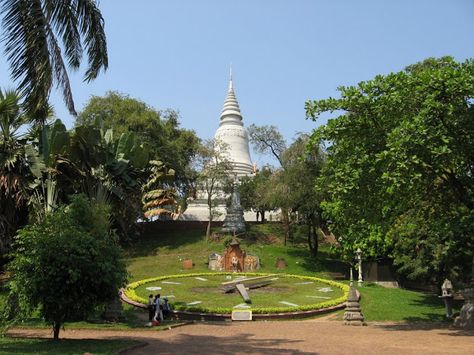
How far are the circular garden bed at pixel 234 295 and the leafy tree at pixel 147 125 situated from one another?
48.5ft

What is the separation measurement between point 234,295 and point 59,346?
1078 centimetres

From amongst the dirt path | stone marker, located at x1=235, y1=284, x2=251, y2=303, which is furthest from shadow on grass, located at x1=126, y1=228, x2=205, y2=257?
the dirt path

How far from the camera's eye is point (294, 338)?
42.2ft

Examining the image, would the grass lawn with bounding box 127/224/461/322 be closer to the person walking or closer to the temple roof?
the person walking

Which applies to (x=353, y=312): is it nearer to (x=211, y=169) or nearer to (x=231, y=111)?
(x=211, y=169)

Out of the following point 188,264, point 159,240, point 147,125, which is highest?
point 147,125

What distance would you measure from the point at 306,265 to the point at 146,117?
1694 cm

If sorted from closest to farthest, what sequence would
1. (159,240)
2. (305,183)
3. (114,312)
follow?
(114,312) < (305,183) < (159,240)

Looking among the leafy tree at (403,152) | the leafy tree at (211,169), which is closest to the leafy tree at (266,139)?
the leafy tree at (211,169)

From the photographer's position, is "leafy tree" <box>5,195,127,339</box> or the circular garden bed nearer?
"leafy tree" <box>5,195,127,339</box>

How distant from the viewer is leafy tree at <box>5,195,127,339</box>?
10.8m

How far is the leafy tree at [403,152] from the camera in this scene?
40.5ft

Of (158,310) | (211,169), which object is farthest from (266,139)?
(158,310)

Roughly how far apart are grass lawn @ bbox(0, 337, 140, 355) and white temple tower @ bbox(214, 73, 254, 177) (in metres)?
38.6
